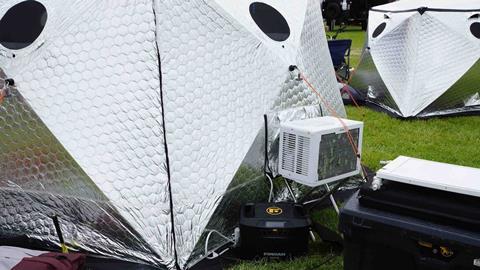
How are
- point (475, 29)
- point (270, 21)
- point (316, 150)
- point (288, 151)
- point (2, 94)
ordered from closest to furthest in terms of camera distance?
point (2, 94), point (316, 150), point (288, 151), point (270, 21), point (475, 29)

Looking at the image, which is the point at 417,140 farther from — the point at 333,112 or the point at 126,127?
the point at 126,127

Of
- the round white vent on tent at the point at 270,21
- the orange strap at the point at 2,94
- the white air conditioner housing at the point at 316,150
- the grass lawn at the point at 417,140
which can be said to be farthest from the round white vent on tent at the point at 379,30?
the orange strap at the point at 2,94

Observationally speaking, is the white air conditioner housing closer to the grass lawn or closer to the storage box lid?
the grass lawn

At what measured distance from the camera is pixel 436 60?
703 cm

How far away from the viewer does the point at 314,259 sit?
3.27 meters

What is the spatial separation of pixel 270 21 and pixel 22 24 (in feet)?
5.75

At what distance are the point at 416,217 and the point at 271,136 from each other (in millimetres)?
1410

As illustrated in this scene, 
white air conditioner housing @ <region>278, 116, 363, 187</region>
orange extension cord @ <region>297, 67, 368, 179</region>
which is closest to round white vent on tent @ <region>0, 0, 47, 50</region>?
white air conditioner housing @ <region>278, 116, 363, 187</region>

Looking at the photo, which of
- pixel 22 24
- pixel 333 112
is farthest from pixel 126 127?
pixel 333 112

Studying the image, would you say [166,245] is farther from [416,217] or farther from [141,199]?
[416,217]

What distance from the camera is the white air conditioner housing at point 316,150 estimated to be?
339 cm

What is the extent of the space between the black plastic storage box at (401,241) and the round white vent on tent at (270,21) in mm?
1658

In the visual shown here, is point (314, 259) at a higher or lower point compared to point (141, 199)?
lower

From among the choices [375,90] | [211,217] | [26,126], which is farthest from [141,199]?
[375,90]
